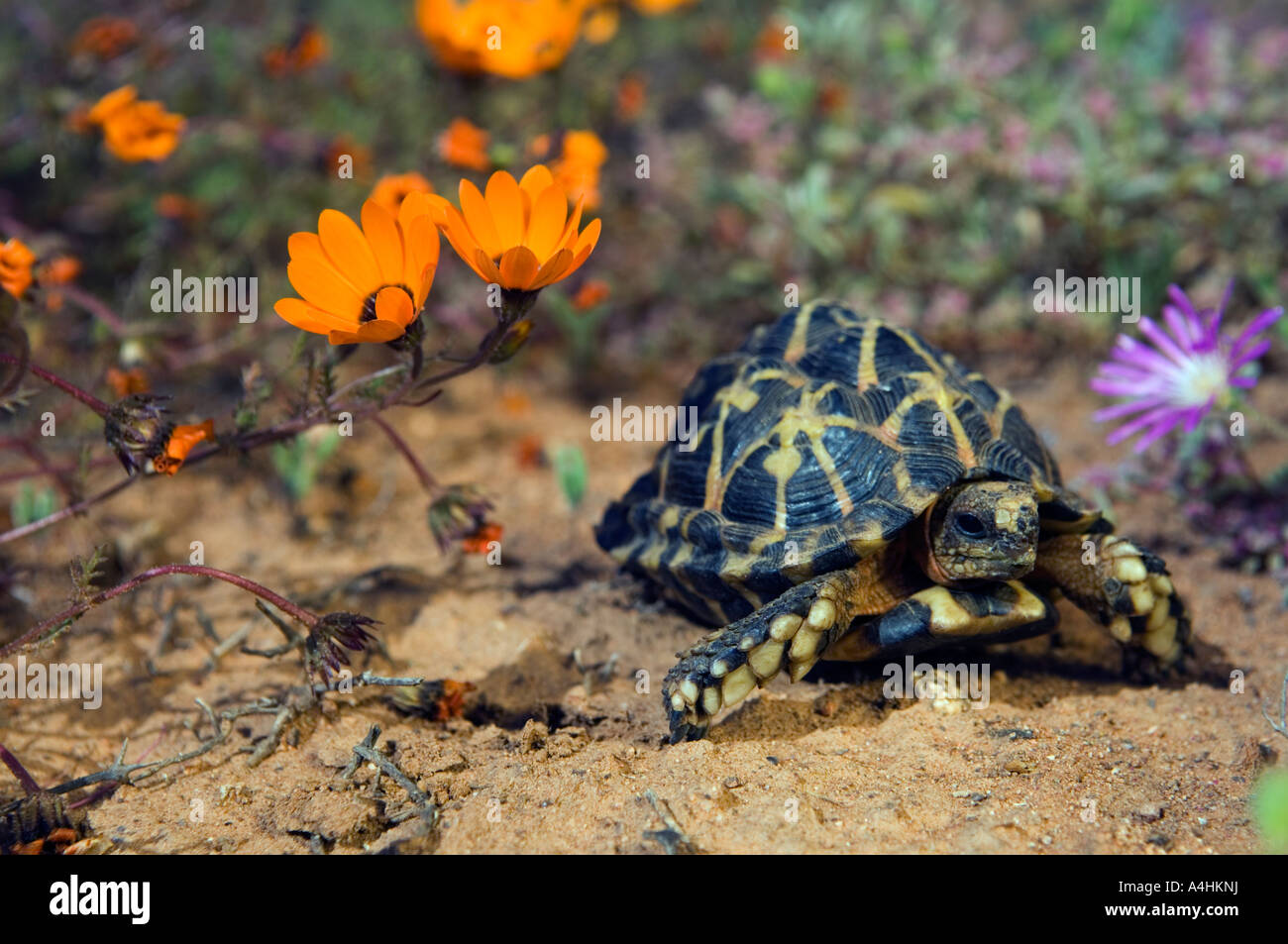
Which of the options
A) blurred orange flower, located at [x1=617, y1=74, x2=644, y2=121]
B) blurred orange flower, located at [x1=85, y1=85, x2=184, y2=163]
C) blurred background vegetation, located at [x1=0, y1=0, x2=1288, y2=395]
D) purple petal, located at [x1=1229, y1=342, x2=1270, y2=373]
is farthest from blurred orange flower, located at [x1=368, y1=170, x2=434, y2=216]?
purple petal, located at [x1=1229, y1=342, x2=1270, y2=373]

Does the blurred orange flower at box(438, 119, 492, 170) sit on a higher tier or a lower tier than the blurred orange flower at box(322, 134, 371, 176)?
lower

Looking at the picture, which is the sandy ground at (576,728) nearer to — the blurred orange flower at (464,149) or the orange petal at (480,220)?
the orange petal at (480,220)

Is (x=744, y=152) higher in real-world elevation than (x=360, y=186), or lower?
higher

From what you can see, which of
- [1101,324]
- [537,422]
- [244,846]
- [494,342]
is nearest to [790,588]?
[494,342]

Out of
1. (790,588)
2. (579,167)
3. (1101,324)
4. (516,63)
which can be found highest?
(516,63)

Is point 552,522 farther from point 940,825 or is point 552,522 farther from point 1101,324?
point 1101,324

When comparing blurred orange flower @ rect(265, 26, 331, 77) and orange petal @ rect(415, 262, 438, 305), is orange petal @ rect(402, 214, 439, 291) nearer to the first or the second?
orange petal @ rect(415, 262, 438, 305)
